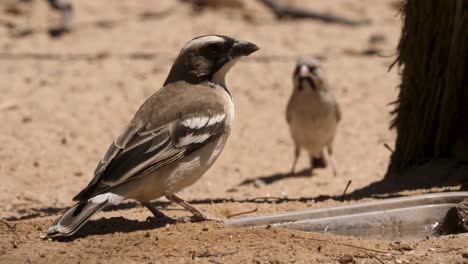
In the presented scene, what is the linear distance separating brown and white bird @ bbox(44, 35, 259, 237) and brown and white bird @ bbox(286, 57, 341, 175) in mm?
4733

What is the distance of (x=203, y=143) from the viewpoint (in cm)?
642

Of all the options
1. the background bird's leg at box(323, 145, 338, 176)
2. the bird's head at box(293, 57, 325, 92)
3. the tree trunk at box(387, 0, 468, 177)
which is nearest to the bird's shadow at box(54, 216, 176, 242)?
the tree trunk at box(387, 0, 468, 177)

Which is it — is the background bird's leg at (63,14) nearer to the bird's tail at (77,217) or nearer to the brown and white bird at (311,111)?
the brown and white bird at (311,111)

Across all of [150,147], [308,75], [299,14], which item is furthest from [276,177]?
[299,14]

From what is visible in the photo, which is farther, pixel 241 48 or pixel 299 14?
pixel 299 14

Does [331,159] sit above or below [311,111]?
below

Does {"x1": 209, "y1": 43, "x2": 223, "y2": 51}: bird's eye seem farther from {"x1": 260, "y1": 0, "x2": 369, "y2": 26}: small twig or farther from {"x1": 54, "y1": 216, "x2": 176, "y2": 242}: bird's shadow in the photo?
{"x1": 260, "y1": 0, "x2": 369, "y2": 26}: small twig

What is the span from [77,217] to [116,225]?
515 millimetres

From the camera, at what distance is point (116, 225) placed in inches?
245

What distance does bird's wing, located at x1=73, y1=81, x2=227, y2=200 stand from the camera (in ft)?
19.7

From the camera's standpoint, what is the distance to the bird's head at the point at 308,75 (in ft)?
38.1

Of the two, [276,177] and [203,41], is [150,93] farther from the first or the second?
[203,41]

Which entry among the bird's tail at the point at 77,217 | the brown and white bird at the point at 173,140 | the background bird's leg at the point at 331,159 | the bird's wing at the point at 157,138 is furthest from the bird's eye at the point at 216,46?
the background bird's leg at the point at 331,159

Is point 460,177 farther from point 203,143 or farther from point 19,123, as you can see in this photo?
point 19,123
